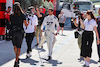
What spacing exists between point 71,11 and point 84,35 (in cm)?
2611

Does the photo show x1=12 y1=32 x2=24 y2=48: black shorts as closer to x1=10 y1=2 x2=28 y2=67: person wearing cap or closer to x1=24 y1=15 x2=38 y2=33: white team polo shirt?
x1=10 y1=2 x2=28 y2=67: person wearing cap

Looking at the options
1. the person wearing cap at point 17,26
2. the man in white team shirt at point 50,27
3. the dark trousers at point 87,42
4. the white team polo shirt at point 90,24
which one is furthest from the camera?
the man in white team shirt at point 50,27

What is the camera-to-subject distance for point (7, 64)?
343 inches

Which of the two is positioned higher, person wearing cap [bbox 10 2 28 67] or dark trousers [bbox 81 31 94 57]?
person wearing cap [bbox 10 2 28 67]

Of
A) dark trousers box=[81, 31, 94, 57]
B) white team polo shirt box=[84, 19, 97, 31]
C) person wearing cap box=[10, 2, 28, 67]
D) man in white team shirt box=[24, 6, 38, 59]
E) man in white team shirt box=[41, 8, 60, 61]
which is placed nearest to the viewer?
person wearing cap box=[10, 2, 28, 67]

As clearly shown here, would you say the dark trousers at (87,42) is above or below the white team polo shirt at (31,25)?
below

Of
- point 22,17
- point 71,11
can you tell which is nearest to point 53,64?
point 22,17

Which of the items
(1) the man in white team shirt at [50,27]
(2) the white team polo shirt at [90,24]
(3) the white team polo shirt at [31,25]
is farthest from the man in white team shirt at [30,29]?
(2) the white team polo shirt at [90,24]

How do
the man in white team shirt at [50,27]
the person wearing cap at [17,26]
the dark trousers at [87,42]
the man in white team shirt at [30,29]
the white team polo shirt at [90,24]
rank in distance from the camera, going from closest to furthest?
the person wearing cap at [17,26] < the white team polo shirt at [90,24] < the dark trousers at [87,42] < the man in white team shirt at [50,27] < the man in white team shirt at [30,29]

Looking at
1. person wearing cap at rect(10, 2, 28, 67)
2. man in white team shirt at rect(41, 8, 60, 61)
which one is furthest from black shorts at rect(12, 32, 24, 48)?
man in white team shirt at rect(41, 8, 60, 61)

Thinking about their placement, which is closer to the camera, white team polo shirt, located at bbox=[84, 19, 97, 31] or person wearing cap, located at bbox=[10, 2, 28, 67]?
person wearing cap, located at bbox=[10, 2, 28, 67]

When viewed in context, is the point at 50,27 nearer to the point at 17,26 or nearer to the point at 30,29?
the point at 30,29

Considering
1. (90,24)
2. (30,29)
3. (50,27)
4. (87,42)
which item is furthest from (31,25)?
(90,24)

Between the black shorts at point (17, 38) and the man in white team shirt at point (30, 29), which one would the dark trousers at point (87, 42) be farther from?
the man in white team shirt at point (30, 29)
